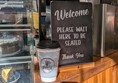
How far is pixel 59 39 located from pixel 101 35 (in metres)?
0.49

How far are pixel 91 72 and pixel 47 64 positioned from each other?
35cm

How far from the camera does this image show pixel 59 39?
3.42ft

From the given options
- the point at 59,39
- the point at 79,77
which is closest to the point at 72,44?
the point at 59,39

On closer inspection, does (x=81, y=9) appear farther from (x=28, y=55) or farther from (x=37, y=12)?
(x=28, y=55)

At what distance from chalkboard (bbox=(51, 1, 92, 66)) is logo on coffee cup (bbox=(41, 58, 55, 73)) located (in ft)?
0.63

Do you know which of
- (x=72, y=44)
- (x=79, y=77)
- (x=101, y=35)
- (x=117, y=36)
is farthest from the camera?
(x=117, y=36)

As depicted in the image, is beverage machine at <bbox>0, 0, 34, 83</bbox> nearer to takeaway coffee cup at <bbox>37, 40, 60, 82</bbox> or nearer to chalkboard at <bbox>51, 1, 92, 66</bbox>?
takeaway coffee cup at <bbox>37, 40, 60, 82</bbox>

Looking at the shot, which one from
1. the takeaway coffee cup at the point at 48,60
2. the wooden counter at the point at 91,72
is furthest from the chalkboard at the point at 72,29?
the takeaway coffee cup at the point at 48,60

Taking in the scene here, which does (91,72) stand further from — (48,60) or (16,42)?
(16,42)

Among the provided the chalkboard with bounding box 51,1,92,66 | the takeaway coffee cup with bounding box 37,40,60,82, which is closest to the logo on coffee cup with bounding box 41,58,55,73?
the takeaway coffee cup with bounding box 37,40,60,82

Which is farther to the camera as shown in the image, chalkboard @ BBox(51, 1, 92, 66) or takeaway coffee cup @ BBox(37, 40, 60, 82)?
chalkboard @ BBox(51, 1, 92, 66)

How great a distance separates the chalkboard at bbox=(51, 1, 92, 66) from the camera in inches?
40.6

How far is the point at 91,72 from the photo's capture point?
1.08 metres

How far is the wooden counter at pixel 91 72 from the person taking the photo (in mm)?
949
